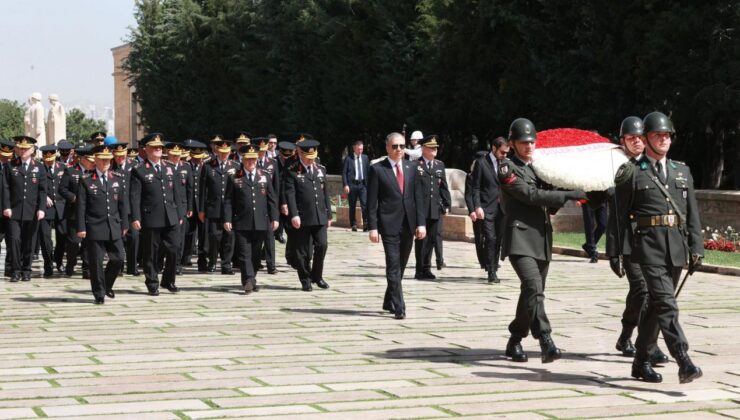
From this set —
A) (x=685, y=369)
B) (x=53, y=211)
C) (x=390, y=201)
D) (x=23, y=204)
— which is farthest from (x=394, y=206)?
(x=53, y=211)

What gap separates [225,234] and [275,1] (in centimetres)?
3307

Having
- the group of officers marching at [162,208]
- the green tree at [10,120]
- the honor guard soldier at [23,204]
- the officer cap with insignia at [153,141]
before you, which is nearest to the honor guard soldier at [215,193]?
the group of officers marching at [162,208]

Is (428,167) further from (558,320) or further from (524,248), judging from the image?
(524,248)

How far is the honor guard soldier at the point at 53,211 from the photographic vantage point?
18.6m

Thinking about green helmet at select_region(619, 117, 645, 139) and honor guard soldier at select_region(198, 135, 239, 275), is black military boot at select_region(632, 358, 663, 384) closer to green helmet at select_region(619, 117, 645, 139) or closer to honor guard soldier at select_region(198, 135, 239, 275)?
green helmet at select_region(619, 117, 645, 139)

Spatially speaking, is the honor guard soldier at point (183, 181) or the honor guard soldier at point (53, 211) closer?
the honor guard soldier at point (183, 181)

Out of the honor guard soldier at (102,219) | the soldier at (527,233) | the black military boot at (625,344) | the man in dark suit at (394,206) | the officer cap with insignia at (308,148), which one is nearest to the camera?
the soldier at (527,233)

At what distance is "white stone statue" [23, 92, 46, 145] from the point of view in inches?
1439

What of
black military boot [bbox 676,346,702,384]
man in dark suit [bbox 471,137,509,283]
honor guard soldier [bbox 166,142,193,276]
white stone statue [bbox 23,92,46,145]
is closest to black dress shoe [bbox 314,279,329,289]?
man in dark suit [bbox 471,137,509,283]

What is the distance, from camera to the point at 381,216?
13109 millimetres

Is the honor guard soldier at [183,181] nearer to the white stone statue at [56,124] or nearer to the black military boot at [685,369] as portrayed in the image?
the black military boot at [685,369]

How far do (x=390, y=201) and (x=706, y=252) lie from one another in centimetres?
900

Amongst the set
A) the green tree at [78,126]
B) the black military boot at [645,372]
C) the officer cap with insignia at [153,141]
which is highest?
the green tree at [78,126]

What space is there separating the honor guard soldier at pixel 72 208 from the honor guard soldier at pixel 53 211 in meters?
0.18
